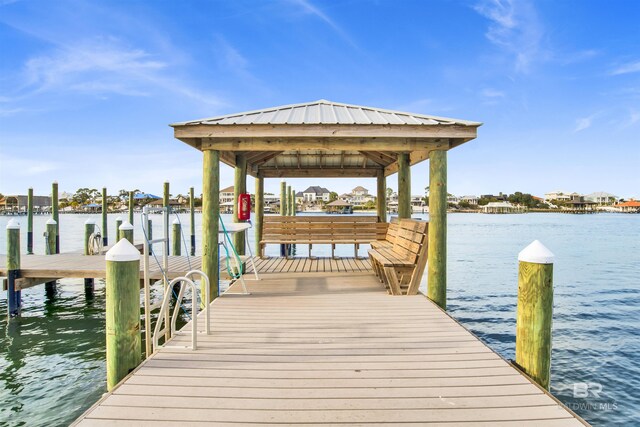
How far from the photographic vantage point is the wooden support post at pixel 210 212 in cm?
623

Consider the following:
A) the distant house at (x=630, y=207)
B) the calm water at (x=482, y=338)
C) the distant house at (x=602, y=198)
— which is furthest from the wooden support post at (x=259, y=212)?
the distant house at (x=602, y=198)

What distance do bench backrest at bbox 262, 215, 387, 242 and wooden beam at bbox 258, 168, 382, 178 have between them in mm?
2174

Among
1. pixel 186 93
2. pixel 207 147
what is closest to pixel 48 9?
pixel 186 93

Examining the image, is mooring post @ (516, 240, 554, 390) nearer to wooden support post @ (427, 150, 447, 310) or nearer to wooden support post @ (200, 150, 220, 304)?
wooden support post @ (427, 150, 447, 310)

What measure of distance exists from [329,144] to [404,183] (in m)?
3.91

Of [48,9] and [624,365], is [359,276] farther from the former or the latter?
[48,9]

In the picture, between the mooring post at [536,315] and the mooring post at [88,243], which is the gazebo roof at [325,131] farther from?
the mooring post at [88,243]

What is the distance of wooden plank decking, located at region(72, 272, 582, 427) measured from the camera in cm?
262

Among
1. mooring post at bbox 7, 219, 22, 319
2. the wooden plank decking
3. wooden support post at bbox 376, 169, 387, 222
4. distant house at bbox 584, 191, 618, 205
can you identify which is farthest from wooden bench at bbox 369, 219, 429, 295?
distant house at bbox 584, 191, 618, 205

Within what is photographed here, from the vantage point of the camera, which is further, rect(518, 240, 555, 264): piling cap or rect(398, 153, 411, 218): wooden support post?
rect(398, 153, 411, 218): wooden support post

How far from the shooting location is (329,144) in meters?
6.43

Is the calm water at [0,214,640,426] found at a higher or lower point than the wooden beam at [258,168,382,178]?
lower

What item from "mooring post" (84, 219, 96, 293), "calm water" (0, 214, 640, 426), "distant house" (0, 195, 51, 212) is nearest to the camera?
"calm water" (0, 214, 640, 426)

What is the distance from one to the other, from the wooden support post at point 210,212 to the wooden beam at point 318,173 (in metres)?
5.86
